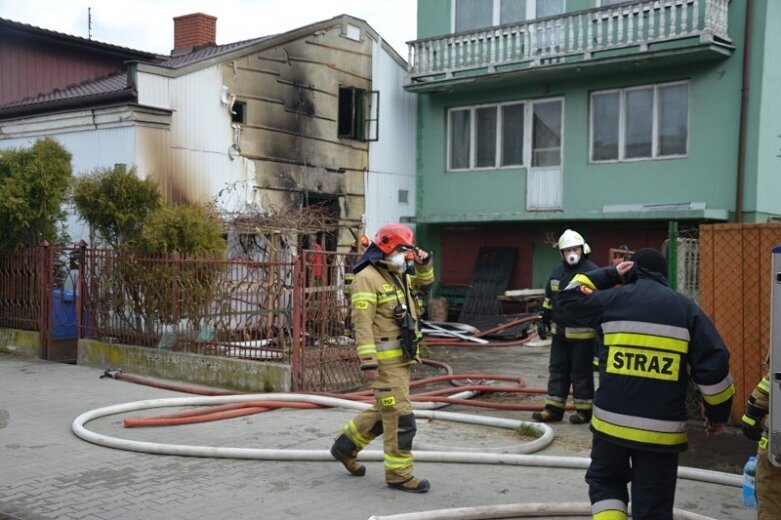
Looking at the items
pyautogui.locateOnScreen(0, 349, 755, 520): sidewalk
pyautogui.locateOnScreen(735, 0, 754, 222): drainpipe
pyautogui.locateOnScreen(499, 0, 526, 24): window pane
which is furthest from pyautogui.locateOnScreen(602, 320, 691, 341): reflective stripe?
pyautogui.locateOnScreen(499, 0, 526, 24): window pane

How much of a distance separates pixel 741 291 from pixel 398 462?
142 inches

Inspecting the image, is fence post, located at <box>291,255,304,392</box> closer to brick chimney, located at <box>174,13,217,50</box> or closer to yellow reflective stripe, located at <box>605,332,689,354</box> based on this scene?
yellow reflective stripe, located at <box>605,332,689,354</box>

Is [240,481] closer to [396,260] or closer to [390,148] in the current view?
[396,260]

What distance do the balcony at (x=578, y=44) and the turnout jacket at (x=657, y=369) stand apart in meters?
12.6

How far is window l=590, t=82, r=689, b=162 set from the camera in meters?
16.6

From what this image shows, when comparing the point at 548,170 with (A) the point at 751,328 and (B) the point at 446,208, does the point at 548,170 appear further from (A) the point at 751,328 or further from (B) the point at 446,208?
(A) the point at 751,328

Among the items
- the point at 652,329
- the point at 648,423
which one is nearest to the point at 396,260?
the point at 652,329

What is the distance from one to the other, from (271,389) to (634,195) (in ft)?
34.2

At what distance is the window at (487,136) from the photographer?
18906 millimetres

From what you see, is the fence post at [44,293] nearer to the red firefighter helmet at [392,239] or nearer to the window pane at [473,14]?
the red firefighter helmet at [392,239]

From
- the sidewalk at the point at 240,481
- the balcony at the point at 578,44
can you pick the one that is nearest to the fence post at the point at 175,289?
the sidewalk at the point at 240,481

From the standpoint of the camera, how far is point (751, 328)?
7.21 metres

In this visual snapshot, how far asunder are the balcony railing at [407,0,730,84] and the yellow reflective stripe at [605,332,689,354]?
12.7 m

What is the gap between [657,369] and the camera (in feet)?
13.6
